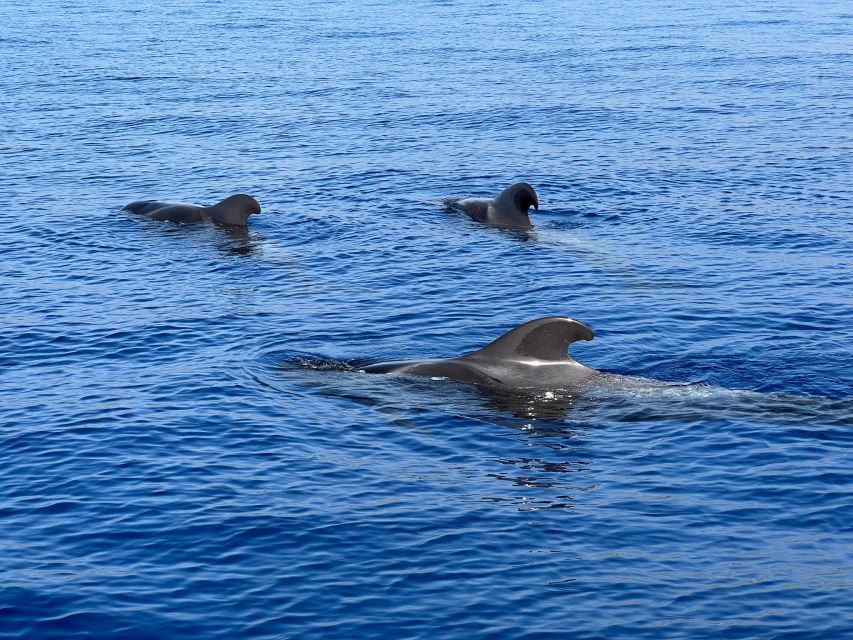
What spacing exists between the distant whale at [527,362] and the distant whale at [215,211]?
44.3 ft

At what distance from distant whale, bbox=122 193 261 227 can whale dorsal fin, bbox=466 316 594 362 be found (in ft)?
45.4

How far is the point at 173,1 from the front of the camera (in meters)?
99.2

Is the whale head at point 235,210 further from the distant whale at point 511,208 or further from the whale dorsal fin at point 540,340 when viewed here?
the whale dorsal fin at point 540,340

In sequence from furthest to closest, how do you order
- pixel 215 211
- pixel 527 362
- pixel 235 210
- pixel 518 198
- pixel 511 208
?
pixel 215 211 → pixel 235 210 → pixel 511 208 → pixel 518 198 → pixel 527 362

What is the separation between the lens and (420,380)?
21.0 meters

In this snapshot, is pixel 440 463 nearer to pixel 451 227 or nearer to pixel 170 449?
pixel 170 449

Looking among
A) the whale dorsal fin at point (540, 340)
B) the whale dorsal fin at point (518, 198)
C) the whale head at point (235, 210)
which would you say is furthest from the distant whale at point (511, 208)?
the whale dorsal fin at point (540, 340)

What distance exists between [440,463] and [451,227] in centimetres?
1582

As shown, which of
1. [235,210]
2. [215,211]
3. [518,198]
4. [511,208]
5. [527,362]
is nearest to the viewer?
[527,362]

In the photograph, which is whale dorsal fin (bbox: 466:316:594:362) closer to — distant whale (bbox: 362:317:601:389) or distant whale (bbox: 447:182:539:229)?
distant whale (bbox: 362:317:601:389)

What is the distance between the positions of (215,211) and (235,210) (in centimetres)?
70

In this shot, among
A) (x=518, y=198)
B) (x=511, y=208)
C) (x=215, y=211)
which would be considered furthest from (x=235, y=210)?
(x=518, y=198)

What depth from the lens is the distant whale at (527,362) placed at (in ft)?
68.3

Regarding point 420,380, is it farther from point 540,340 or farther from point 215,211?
point 215,211
